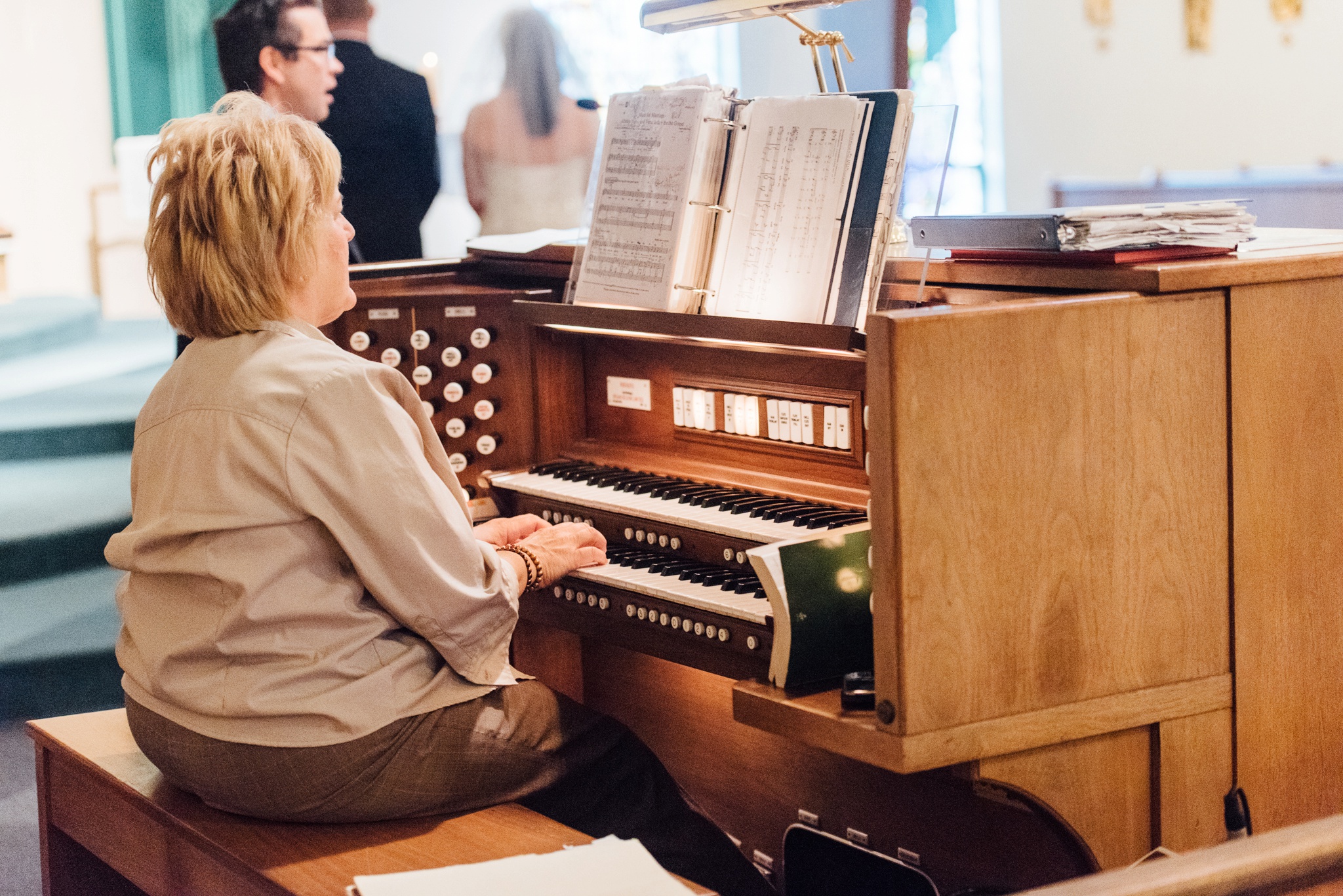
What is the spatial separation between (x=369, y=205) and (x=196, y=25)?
0.85 m

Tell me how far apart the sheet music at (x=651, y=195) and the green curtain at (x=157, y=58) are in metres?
2.70

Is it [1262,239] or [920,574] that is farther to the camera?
[1262,239]

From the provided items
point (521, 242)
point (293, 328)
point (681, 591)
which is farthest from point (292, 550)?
point (521, 242)

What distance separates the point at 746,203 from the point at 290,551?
103 centimetres

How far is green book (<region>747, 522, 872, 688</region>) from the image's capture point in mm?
1965

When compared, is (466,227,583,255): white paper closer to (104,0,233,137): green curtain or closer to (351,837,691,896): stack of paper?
(351,837,691,896): stack of paper

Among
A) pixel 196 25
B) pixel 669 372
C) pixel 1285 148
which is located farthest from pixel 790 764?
pixel 1285 148

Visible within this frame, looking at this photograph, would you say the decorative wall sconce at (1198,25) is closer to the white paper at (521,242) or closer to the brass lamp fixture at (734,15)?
the white paper at (521,242)

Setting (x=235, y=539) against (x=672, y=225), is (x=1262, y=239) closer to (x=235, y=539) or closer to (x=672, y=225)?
(x=672, y=225)

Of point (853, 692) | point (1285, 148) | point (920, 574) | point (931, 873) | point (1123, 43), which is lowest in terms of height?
point (931, 873)

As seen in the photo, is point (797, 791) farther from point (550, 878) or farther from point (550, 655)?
point (550, 878)

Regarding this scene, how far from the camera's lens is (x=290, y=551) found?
1.95 meters

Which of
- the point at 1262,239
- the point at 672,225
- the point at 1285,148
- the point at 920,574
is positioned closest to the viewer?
the point at 920,574

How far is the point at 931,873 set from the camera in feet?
8.62
